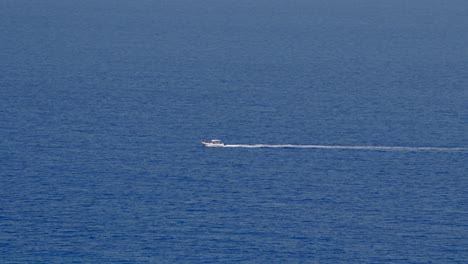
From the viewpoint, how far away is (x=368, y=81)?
163 meters

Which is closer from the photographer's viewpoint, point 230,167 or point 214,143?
point 230,167

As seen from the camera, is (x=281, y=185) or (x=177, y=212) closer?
(x=177, y=212)

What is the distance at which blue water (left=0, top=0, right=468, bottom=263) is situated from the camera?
91438 millimetres

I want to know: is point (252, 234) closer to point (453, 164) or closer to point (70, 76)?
point (453, 164)

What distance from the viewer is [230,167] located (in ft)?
371

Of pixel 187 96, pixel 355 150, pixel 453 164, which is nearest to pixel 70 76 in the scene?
pixel 187 96

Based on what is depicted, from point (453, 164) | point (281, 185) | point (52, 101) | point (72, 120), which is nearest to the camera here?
point (281, 185)

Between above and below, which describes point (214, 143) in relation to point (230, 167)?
below

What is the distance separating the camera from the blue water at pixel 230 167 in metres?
91.4

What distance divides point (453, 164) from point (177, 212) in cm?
3449

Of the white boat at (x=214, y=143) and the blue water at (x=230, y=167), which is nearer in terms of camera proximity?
the blue water at (x=230, y=167)

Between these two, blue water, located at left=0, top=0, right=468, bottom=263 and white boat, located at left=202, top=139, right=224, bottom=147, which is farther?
white boat, located at left=202, top=139, right=224, bottom=147

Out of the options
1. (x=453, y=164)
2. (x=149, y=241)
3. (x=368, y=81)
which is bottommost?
(x=368, y=81)

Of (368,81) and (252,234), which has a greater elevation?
(252,234)
